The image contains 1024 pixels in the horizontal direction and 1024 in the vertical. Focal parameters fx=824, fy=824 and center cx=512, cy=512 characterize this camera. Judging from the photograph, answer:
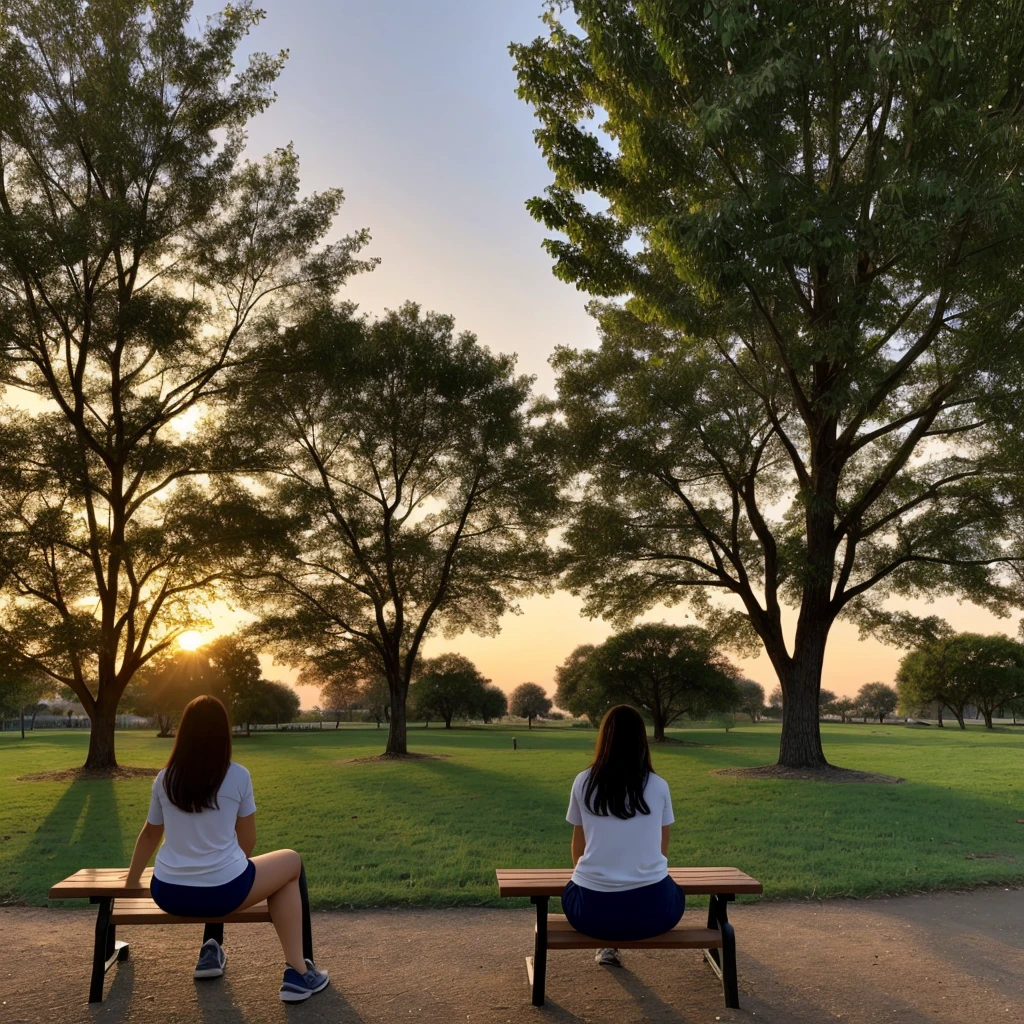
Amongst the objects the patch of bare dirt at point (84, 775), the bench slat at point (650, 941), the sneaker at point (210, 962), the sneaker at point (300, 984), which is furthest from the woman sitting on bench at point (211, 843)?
the patch of bare dirt at point (84, 775)

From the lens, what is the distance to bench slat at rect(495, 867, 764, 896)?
5500mm

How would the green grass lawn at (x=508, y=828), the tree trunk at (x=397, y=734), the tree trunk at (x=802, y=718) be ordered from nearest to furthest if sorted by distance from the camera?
the green grass lawn at (x=508, y=828) < the tree trunk at (x=802, y=718) < the tree trunk at (x=397, y=734)

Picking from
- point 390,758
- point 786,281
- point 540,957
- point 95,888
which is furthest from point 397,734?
point 540,957

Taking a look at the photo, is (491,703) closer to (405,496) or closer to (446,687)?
(446,687)

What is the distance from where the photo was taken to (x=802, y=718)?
20.1 meters

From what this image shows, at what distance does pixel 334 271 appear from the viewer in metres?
23.5

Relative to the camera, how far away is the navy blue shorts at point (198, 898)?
16.8 ft

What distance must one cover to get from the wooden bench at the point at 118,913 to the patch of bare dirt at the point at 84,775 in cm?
1618

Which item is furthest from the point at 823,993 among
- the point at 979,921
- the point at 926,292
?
the point at 926,292

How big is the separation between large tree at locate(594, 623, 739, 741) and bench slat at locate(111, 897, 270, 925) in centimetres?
2841

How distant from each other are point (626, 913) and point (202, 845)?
105 inches

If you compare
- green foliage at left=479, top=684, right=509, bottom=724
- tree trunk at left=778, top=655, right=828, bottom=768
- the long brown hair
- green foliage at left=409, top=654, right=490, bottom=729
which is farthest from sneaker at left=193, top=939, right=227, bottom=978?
green foliage at left=479, top=684, right=509, bottom=724

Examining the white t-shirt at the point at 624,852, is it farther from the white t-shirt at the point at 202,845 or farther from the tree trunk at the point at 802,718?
the tree trunk at the point at 802,718

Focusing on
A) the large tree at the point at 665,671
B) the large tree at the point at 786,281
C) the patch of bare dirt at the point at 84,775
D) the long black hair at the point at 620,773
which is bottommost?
the patch of bare dirt at the point at 84,775
